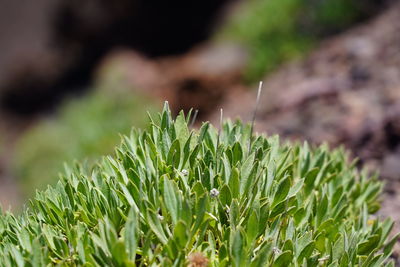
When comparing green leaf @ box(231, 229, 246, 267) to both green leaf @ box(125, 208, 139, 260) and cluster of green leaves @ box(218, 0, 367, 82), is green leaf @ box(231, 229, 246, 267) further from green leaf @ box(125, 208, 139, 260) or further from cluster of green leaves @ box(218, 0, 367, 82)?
cluster of green leaves @ box(218, 0, 367, 82)

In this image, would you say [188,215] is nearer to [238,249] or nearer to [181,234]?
[181,234]

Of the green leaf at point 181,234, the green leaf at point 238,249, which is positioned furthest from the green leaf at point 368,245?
the green leaf at point 181,234

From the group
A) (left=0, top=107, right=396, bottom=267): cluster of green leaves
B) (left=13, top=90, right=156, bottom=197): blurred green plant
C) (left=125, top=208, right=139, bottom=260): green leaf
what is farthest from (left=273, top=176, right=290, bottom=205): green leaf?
(left=13, top=90, right=156, bottom=197): blurred green plant

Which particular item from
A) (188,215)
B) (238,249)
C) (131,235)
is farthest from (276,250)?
(131,235)

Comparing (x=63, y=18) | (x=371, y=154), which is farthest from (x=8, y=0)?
(x=371, y=154)

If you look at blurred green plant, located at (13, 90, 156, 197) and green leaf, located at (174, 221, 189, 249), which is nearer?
green leaf, located at (174, 221, 189, 249)

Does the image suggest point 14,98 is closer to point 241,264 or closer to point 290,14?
point 290,14
